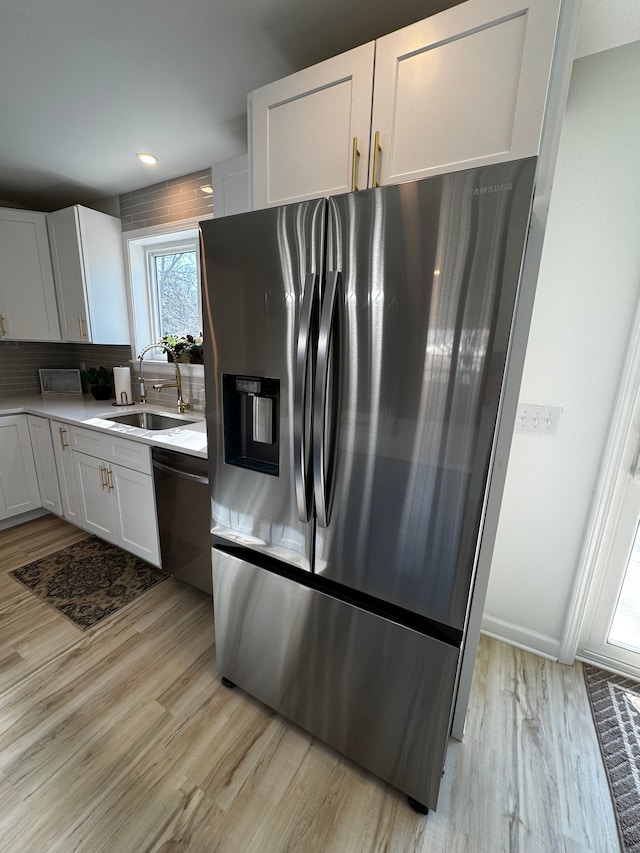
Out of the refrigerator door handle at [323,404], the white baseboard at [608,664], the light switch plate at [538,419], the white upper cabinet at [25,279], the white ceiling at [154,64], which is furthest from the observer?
the white upper cabinet at [25,279]

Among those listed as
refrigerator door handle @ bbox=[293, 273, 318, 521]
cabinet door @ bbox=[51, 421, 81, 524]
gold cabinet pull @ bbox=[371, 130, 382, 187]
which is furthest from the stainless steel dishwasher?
gold cabinet pull @ bbox=[371, 130, 382, 187]

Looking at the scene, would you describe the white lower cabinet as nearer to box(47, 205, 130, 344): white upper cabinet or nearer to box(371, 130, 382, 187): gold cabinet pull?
box(47, 205, 130, 344): white upper cabinet

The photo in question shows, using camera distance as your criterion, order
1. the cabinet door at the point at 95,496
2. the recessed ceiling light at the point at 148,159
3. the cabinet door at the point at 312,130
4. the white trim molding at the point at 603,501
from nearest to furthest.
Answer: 1. the cabinet door at the point at 312,130
2. the white trim molding at the point at 603,501
3. the recessed ceiling light at the point at 148,159
4. the cabinet door at the point at 95,496

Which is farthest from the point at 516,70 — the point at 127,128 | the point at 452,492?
the point at 127,128

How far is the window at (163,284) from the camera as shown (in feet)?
8.56

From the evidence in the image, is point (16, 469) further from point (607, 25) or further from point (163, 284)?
point (607, 25)

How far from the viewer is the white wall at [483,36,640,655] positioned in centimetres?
127

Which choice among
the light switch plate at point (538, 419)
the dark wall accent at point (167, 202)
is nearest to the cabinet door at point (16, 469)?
the dark wall accent at point (167, 202)

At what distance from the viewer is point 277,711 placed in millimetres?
1421

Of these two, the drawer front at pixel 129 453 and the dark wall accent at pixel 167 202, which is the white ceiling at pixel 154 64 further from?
the drawer front at pixel 129 453

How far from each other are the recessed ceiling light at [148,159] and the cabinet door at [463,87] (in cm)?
174

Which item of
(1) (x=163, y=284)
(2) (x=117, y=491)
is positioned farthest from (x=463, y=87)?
(1) (x=163, y=284)

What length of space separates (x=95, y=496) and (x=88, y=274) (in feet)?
5.41

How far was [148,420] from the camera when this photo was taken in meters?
2.62
